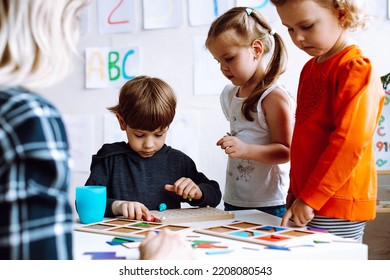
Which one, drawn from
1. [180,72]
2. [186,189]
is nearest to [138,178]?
[186,189]

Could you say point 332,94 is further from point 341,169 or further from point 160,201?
point 160,201

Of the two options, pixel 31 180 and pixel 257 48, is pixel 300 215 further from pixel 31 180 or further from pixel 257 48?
pixel 31 180

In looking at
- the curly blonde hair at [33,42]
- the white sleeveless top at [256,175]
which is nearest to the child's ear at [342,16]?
the white sleeveless top at [256,175]

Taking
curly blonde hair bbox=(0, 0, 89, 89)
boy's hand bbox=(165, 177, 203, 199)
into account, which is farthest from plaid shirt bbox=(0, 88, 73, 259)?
boy's hand bbox=(165, 177, 203, 199)

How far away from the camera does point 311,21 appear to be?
0.97 metres

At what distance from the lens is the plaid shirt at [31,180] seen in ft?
1.34

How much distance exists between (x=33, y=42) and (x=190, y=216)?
567 millimetres

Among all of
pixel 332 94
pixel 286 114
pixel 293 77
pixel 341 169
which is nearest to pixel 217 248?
pixel 341 169

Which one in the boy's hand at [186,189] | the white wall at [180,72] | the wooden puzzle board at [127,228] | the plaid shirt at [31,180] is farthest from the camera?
the white wall at [180,72]

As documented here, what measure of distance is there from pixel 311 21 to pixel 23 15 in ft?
2.12

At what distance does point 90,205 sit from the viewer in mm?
958

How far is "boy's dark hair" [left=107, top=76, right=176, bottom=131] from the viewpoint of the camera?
1.14m

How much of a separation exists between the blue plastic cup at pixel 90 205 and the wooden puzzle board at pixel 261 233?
0.22 metres

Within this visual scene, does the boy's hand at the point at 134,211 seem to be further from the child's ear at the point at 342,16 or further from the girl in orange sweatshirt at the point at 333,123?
the child's ear at the point at 342,16
